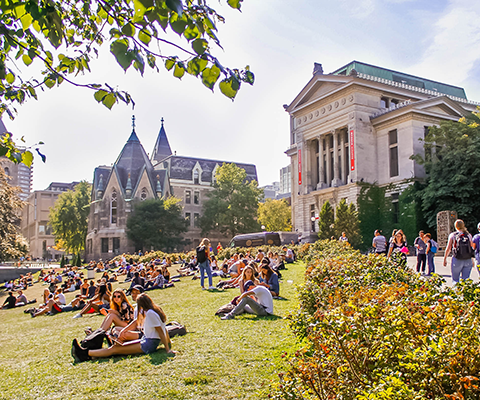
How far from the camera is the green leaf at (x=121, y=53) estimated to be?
446 centimetres

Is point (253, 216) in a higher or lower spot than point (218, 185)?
lower

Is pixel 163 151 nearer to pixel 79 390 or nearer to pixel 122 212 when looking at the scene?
pixel 122 212

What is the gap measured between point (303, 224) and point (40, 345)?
4720 cm

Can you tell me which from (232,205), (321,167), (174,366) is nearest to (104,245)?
(232,205)

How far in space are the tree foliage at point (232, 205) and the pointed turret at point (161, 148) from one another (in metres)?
21.6

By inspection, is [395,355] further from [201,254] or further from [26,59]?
[201,254]

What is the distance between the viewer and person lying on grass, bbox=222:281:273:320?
11.0m

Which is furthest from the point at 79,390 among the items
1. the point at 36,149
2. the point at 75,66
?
the point at 75,66

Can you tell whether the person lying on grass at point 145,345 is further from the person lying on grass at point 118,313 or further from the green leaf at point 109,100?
the green leaf at point 109,100

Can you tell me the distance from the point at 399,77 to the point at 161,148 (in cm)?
4490

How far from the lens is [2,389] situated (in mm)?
7219

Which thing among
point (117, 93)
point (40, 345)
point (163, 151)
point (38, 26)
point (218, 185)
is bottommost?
point (40, 345)

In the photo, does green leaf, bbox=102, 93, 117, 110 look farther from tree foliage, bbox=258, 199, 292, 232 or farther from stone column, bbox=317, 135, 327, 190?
tree foliage, bbox=258, 199, 292, 232

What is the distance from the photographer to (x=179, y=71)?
4.92 m
